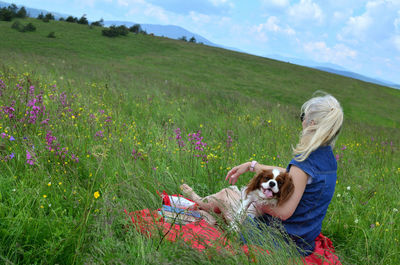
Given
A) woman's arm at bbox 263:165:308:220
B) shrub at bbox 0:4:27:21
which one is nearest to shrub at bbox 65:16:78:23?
shrub at bbox 0:4:27:21

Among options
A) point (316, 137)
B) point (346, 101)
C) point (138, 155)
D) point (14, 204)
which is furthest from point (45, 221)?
point (346, 101)

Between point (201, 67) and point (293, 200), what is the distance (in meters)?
26.2

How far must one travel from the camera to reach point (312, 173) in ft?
8.93

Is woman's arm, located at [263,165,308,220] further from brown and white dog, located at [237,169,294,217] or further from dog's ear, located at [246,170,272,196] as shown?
dog's ear, located at [246,170,272,196]

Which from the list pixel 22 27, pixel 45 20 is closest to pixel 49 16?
pixel 45 20

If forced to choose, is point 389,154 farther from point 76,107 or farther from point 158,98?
point 76,107

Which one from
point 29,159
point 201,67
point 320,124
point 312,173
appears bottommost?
point 29,159

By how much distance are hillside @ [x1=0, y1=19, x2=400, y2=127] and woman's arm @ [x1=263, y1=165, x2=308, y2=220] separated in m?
16.3

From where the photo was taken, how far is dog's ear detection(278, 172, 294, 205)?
258cm

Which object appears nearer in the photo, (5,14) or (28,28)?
(28,28)

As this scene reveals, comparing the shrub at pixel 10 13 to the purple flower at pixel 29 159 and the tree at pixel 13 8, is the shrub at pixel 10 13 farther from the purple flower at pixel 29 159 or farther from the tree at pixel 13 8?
the purple flower at pixel 29 159

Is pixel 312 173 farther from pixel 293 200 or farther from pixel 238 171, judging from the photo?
pixel 238 171

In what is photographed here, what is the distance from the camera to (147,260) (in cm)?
207

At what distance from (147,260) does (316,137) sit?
1.81m
